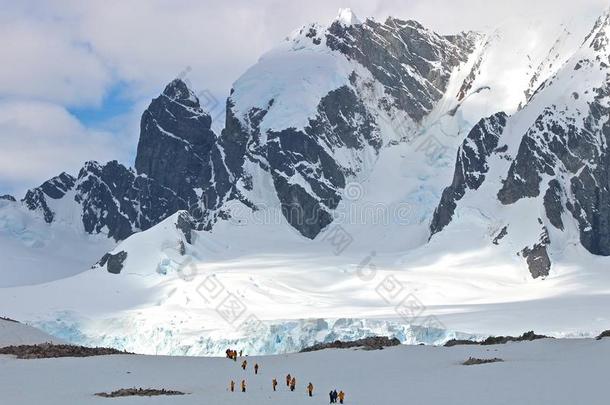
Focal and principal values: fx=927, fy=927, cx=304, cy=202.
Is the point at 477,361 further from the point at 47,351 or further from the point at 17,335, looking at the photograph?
the point at 17,335

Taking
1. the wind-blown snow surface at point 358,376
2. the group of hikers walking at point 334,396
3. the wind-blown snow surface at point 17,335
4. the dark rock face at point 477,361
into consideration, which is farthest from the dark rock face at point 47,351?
the dark rock face at point 477,361

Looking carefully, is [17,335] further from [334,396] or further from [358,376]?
[334,396]

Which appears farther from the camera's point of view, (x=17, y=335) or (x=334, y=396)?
(x=17, y=335)

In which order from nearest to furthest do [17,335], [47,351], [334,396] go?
[334,396] < [47,351] < [17,335]

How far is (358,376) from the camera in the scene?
156 feet

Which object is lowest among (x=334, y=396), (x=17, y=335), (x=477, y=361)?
(x=334, y=396)

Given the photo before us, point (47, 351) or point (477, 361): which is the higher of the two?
point (47, 351)

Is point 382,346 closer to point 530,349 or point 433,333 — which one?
point 530,349

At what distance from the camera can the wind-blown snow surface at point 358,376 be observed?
38500 mm

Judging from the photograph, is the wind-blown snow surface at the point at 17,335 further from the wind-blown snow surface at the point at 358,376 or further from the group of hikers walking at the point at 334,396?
the group of hikers walking at the point at 334,396

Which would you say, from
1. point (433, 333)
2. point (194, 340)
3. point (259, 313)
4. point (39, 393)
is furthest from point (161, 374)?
point (259, 313)

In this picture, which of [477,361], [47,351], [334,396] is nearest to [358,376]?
[477,361]

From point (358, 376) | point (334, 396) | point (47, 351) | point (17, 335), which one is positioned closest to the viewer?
point (334, 396)

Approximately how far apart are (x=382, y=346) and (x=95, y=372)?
18233 mm
